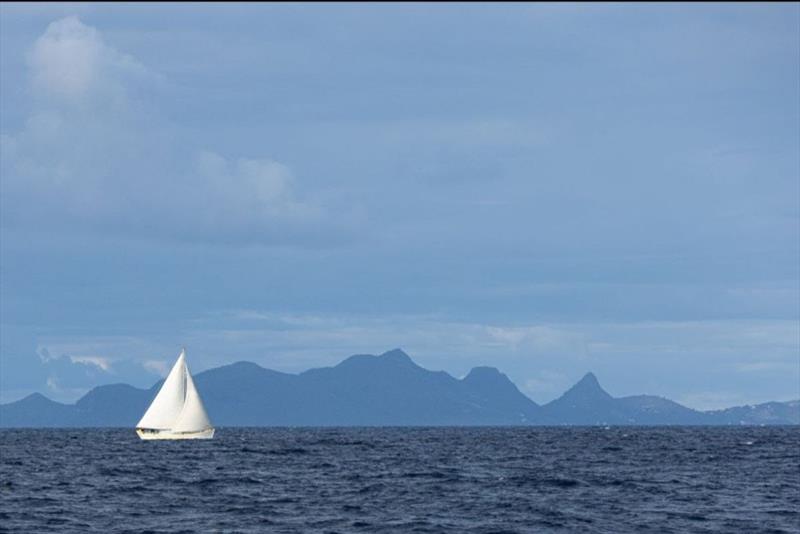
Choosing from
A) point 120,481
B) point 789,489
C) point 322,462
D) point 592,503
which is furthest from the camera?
point 322,462

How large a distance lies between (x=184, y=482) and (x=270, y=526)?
3183cm

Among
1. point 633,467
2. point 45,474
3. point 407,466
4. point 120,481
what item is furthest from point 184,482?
point 633,467

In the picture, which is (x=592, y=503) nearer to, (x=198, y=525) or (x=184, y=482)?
(x=198, y=525)

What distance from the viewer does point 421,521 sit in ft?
234

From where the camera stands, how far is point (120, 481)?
10100 centimetres

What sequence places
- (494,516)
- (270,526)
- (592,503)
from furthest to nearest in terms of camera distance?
(592,503) < (494,516) < (270,526)

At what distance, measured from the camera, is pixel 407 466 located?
123125 mm

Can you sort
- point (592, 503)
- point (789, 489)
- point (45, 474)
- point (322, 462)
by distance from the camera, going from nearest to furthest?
point (592, 503) → point (789, 489) → point (45, 474) → point (322, 462)

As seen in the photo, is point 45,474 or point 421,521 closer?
point 421,521

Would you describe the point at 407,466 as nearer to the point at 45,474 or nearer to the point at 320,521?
the point at 45,474

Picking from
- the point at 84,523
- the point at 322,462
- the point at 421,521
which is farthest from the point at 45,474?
the point at 421,521

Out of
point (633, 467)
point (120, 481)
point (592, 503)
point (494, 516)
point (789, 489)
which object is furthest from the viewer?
point (633, 467)

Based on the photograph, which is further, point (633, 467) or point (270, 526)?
point (633, 467)

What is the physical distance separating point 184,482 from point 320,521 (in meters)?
30.4
